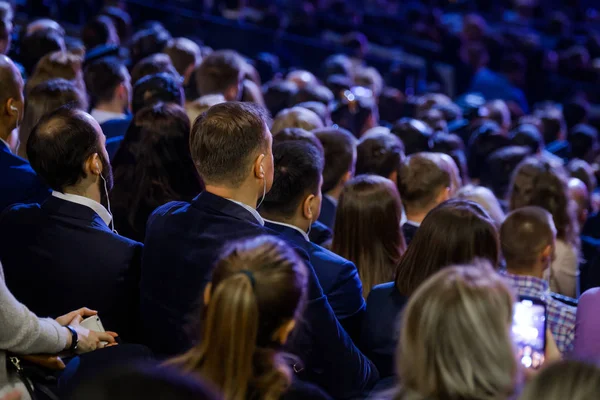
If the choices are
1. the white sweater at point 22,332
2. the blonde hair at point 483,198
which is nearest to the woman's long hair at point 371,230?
the blonde hair at point 483,198

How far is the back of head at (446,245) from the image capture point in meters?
2.91

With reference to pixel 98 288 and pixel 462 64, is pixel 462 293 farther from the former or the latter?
pixel 462 64

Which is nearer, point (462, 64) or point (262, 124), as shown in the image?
point (262, 124)

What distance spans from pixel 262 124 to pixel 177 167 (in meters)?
0.98

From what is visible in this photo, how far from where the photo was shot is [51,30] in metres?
6.10

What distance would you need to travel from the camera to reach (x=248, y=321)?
180 centimetres

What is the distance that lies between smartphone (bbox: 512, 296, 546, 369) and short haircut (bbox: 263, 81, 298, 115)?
455 centimetres

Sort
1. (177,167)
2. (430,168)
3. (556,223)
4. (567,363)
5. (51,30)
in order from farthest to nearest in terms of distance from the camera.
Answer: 1. (51,30)
2. (556,223)
3. (430,168)
4. (177,167)
5. (567,363)

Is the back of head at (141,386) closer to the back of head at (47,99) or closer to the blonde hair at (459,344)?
the blonde hair at (459,344)

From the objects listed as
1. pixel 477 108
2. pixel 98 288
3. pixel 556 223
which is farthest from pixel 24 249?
pixel 477 108

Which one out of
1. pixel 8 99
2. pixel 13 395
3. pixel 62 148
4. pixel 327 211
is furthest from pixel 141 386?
pixel 327 211

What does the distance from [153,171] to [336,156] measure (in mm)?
1133

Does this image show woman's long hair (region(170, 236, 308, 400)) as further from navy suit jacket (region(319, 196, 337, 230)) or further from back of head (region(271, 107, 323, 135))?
back of head (region(271, 107, 323, 135))

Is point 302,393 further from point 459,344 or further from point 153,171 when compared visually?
point 153,171
